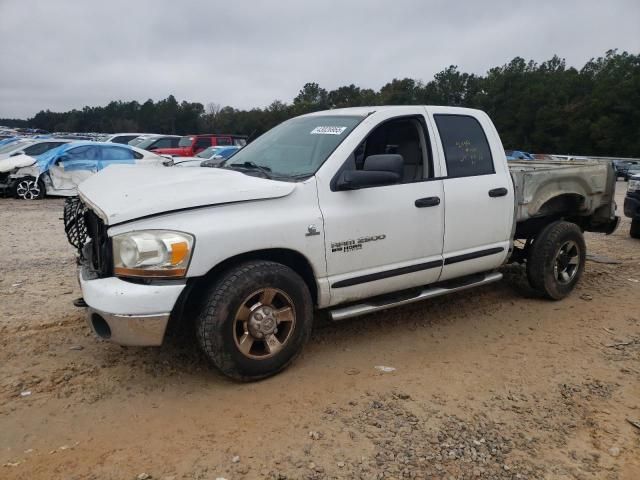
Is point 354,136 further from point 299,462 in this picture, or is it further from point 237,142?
point 237,142

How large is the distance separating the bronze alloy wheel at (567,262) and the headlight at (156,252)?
387 cm

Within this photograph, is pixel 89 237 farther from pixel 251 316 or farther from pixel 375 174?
pixel 375 174

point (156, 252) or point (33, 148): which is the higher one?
point (33, 148)

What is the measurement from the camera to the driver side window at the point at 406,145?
427cm

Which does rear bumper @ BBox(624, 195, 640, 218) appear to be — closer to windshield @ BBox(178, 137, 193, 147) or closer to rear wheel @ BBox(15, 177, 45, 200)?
rear wheel @ BBox(15, 177, 45, 200)

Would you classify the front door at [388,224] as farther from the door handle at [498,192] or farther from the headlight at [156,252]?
the headlight at [156,252]

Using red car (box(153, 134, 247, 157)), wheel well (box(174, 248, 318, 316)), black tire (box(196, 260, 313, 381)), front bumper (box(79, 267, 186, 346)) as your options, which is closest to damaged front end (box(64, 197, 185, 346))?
front bumper (box(79, 267, 186, 346))

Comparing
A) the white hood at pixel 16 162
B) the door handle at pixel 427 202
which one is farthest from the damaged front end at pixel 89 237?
the white hood at pixel 16 162

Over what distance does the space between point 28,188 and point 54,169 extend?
76cm

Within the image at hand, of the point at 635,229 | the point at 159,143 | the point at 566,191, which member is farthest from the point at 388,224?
the point at 159,143

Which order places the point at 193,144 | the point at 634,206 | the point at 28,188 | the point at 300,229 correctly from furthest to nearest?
the point at 193,144 < the point at 28,188 < the point at 634,206 < the point at 300,229

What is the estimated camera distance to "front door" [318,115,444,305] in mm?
3699

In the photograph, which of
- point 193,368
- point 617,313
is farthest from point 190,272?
point 617,313

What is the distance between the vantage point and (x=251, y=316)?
3385 millimetres
